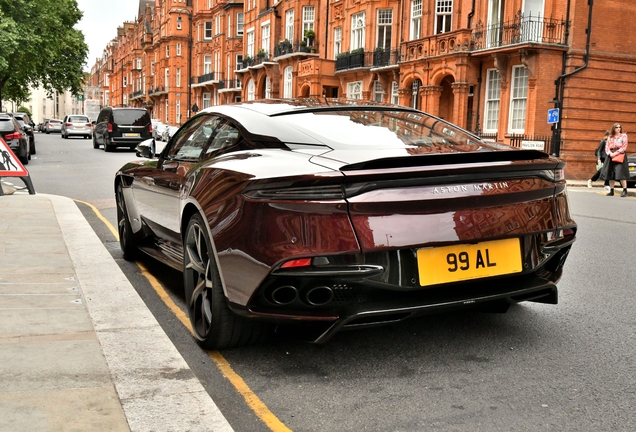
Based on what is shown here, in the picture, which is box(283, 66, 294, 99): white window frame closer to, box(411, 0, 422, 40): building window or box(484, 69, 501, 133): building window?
box(411, 0, 422, 40): building window

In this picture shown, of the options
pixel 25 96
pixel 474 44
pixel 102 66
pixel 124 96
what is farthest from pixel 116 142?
pixel 102 66

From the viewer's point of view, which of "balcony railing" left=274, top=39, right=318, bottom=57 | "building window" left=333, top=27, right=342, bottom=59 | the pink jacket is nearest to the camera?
the pink jacket

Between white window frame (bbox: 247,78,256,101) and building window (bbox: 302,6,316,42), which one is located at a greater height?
building window (bbox: 302,6,316,42)

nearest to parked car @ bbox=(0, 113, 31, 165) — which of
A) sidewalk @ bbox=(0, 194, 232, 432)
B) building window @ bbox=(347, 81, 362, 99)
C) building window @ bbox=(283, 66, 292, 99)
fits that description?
sidewalk @ bbox=(0, 194, 232, 432)

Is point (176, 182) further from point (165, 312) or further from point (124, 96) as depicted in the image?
point (124, 96)

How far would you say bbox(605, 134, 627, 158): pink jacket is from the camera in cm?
1842

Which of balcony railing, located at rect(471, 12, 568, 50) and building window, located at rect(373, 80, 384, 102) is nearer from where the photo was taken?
balcony railing, located at rect(471, 12, 568, 50)

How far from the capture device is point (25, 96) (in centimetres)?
6388

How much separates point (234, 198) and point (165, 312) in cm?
176

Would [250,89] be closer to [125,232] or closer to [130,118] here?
[130,118]

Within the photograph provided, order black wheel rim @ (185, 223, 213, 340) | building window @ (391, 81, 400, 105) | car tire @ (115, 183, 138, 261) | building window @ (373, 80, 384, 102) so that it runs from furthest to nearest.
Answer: building window @ (373, 80, 384, 102)
building window @ (391, 81, 400, 105)
car tire @ (115, 183, 138, 261)
black wheel rim @ (185, 223, 213, 340)

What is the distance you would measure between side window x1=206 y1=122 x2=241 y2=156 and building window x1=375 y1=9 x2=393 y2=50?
34007 mm

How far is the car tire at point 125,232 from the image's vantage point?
688 cm

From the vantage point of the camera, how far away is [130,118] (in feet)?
107
